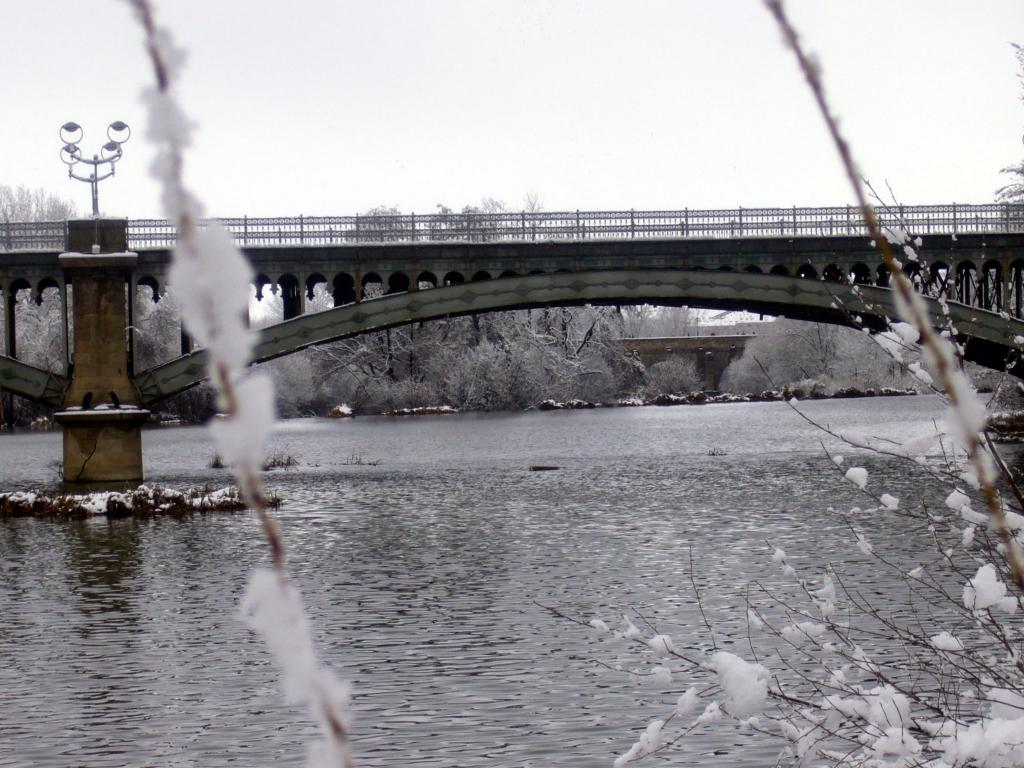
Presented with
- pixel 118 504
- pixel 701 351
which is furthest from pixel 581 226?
pixel 701 351

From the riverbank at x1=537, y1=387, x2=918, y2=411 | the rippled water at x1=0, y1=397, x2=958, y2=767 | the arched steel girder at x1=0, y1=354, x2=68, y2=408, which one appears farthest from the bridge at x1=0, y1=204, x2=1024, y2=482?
the riverbank at x1=537, y1=387, x2=918, y2=411

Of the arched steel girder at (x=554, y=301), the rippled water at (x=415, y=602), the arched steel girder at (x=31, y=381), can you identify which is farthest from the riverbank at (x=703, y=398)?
the arched steel girder at (x=31, y=381)

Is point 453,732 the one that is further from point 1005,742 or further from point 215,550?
point 215,550

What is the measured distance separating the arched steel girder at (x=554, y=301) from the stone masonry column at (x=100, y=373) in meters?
0.97

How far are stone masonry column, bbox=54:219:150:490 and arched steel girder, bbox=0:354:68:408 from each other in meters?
0.36

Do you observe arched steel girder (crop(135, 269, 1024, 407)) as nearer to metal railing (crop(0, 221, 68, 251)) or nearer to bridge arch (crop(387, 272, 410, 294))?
bridge arch (crop(387, 272, 410, 294))

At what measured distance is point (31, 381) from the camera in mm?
32125

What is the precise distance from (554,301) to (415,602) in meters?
20.0

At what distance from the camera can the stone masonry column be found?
3167 centimetres

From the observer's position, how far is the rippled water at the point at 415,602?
9.66m

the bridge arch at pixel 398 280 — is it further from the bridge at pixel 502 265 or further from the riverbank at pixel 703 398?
the riverbank at pixel 703 398

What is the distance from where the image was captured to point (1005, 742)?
4.51 meters

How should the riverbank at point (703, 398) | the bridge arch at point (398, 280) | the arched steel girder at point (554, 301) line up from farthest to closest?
the riverbank at point (703, 398), the bridge arch at point (398, 280), the arched steel girder at point (554, 301)

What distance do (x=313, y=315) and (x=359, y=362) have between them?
44.5m
